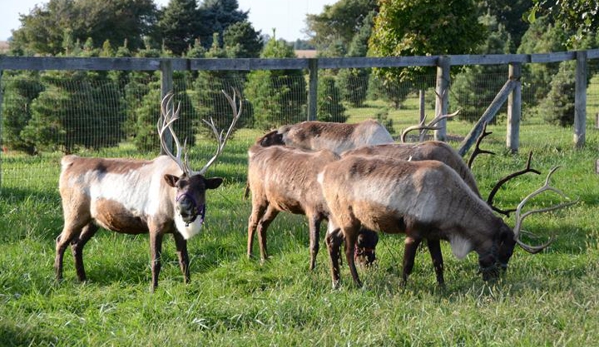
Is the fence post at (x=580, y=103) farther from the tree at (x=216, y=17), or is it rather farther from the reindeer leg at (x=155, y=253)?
the tree at (x=216, y=17)

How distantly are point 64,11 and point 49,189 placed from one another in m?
38.8

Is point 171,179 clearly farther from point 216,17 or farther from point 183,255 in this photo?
point 216,17

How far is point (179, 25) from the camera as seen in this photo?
153ft

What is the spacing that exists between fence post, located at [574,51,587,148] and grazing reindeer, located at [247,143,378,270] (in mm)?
8981

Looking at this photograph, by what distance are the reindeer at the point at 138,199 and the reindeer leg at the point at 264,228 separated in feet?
3.51

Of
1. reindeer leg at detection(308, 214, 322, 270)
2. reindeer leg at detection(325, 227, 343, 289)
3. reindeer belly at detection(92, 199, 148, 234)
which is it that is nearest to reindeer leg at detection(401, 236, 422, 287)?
reindeer leg at detection(325, 227, 343, 289)

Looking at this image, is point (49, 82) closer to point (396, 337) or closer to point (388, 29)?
point (388, 29)

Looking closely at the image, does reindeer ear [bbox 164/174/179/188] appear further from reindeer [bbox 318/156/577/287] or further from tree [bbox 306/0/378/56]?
tree [bbox 306/0/378/56]

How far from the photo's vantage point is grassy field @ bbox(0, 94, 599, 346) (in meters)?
5.71

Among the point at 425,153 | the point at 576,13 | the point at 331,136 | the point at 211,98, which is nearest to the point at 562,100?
the point at 211,98

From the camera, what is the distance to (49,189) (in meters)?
10.9

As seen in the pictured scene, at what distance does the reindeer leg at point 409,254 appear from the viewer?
23.0ft

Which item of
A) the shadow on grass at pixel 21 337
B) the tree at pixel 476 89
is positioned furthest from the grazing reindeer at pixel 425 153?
the tree at pixel 476 89

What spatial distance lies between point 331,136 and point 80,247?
3.86 m
